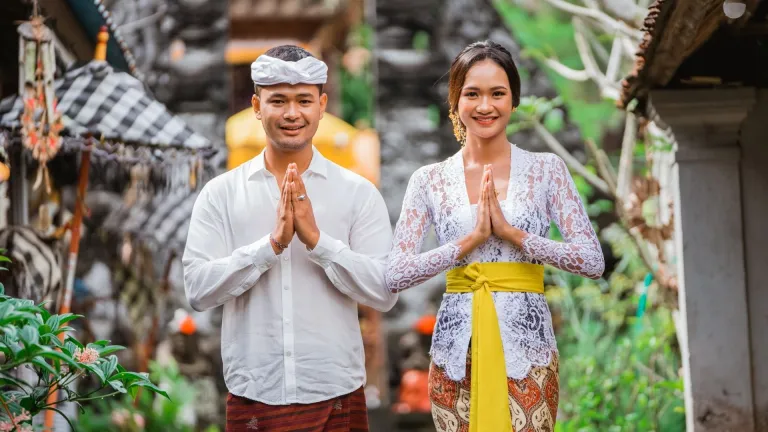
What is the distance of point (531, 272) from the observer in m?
3.69

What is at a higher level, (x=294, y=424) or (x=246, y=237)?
(x=246, y=237)

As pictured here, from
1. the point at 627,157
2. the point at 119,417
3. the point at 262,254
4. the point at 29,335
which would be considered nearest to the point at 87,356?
the point at 29,335

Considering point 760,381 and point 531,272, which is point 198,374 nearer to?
point 760,381

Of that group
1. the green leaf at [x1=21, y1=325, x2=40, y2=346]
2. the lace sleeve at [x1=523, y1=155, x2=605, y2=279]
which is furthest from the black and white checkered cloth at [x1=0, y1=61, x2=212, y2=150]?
the lace sleeve at [x1=523, y1=155, x2=605, y2=279]

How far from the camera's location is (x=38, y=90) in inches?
209

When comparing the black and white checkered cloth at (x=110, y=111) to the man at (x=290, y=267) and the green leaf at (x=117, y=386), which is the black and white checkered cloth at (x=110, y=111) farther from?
the green leaf at (x=117, y=386)

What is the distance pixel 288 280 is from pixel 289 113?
537 millimetres

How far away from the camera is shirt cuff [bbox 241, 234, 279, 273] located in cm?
365

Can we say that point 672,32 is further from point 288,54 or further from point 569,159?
point 569,159

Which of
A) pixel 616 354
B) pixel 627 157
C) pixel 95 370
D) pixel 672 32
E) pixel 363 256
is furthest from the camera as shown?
pixel 627 157

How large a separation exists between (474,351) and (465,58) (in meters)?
0.94

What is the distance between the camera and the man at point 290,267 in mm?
3691

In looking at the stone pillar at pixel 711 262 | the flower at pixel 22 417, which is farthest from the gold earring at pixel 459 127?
the stone pillar at pixel 711 262

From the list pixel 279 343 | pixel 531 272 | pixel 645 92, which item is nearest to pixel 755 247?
pixel 645 92
